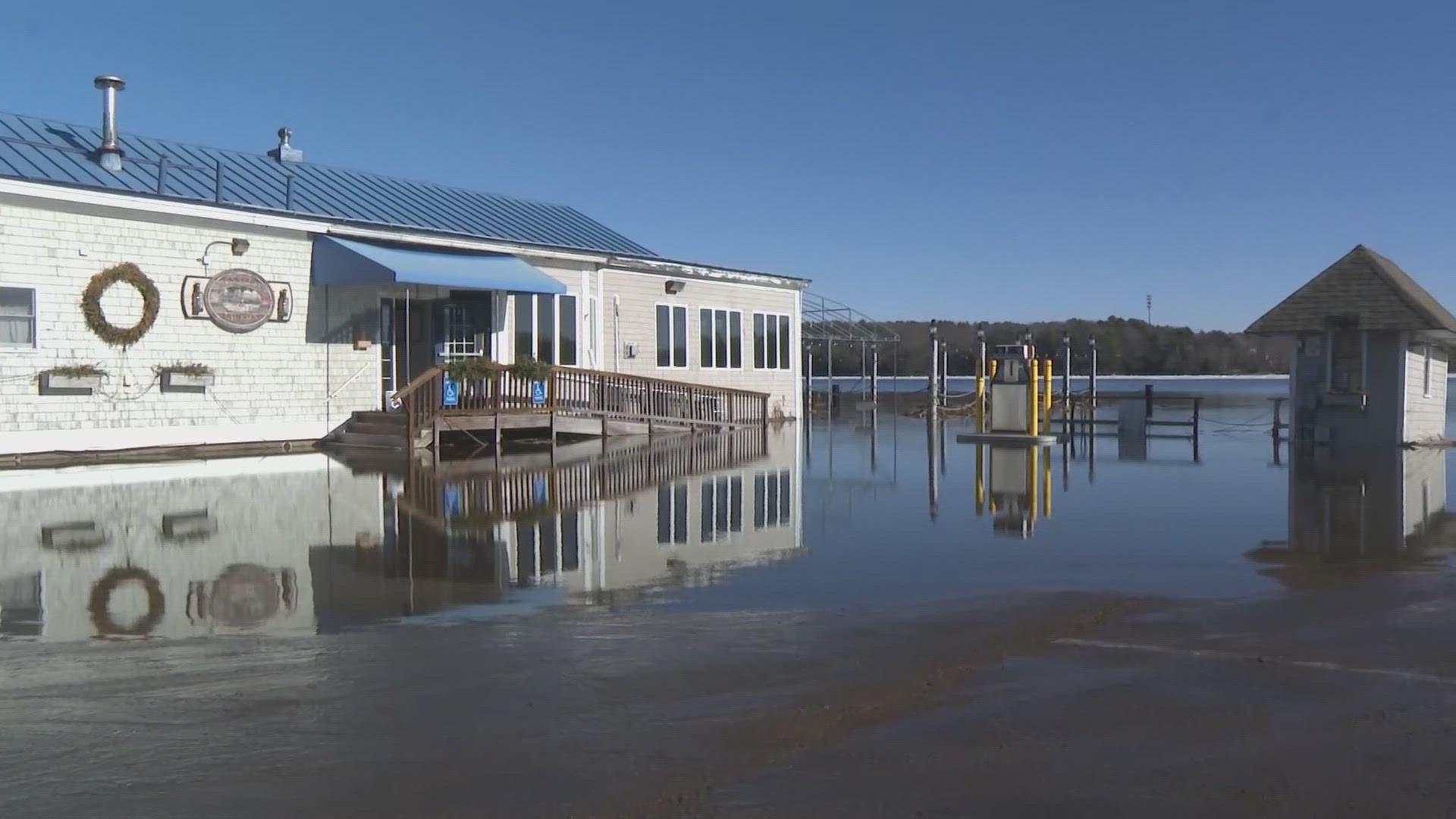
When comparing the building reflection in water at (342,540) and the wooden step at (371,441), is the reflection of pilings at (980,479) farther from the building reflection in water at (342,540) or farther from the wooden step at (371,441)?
the wooden step at (371,441)

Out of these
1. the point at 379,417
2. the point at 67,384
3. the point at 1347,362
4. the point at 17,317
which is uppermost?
the point at 17,317

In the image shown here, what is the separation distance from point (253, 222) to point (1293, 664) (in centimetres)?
1794

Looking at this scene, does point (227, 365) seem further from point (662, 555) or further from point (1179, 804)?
point (1179, 804)

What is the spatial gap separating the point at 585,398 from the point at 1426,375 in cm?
1615

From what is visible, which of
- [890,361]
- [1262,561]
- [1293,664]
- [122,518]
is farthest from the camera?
[890,361]

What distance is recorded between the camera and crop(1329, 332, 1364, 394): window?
2175 cm

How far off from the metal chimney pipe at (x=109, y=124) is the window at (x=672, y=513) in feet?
42.3

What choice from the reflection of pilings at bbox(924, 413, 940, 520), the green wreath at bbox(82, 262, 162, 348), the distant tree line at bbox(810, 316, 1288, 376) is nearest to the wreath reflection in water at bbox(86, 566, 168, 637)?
the reflection of pilings at bbox(924, 413, 940, 520)

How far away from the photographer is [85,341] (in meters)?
17.9

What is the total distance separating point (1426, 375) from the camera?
22.9 m

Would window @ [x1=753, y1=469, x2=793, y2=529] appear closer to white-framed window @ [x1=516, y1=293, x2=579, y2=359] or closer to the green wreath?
white-framed window @ [x1=516, y1=293, x2=579, y2=359]

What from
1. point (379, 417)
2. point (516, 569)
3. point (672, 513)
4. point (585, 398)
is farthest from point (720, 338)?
point (516, 569)

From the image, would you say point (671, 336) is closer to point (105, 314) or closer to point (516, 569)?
point (105, 314)

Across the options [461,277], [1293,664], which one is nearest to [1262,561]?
[1293,664]
